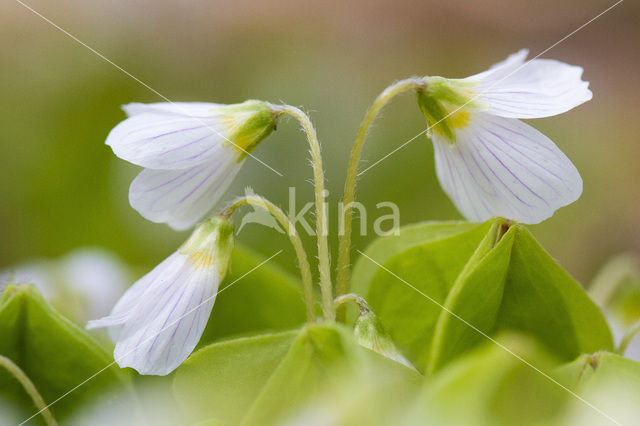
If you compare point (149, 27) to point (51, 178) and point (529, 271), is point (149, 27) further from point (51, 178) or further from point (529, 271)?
point (529, 271)

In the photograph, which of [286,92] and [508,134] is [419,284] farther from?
[286,92]

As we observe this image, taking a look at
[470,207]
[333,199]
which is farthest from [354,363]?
[333,199]

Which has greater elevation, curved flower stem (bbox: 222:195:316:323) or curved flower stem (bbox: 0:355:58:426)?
curved flower stem (bbox: 222:195:316:323)

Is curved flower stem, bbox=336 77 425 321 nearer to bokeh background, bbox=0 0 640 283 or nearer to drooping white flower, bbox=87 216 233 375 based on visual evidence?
drooping white flower, bbox=87 216 233 375

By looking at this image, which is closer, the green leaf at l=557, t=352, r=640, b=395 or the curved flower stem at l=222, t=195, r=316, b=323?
the green leaf at l=557, t=352, r=640, b=395

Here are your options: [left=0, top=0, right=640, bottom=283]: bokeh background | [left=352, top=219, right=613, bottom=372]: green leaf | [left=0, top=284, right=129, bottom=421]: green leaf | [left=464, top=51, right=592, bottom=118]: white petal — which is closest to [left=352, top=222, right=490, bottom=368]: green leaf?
[left=352, top=219, right=613, bottom=372]: green leaf

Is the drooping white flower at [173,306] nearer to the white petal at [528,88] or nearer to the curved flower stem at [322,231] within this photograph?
the curved flower stem at [322,231]
